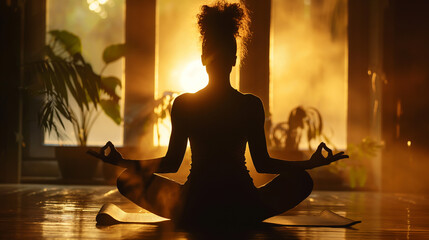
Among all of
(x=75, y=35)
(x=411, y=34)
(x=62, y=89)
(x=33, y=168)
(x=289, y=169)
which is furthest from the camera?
(x=33, y=168)

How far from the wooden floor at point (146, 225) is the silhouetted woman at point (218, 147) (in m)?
0.15

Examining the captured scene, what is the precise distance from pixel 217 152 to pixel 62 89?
2323mm

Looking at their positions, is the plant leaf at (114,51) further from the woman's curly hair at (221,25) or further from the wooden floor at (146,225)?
the woman's curly hair at (221,25)

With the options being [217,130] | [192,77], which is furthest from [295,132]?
[217,130]

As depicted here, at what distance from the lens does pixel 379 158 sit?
5.67 metres

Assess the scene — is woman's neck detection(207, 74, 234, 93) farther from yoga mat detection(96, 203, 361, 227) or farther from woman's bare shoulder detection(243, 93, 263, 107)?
yoga mat detection(96, 203, 361, 227)

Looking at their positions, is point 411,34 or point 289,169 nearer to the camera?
point 289,169

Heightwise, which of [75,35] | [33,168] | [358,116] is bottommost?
[33,168]

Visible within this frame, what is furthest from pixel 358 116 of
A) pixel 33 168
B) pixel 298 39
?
pixel 33 168

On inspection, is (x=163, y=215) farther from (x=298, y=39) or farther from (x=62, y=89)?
(x=298, y=39)

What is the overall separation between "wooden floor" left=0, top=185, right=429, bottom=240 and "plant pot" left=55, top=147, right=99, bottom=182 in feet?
2.80

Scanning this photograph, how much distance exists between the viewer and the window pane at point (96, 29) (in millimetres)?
5980

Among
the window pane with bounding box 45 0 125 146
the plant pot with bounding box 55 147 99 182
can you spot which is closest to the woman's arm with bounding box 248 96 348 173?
the plant pot with bounding box 55 147 99 182

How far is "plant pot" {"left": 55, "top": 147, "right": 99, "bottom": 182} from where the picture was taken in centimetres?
556
